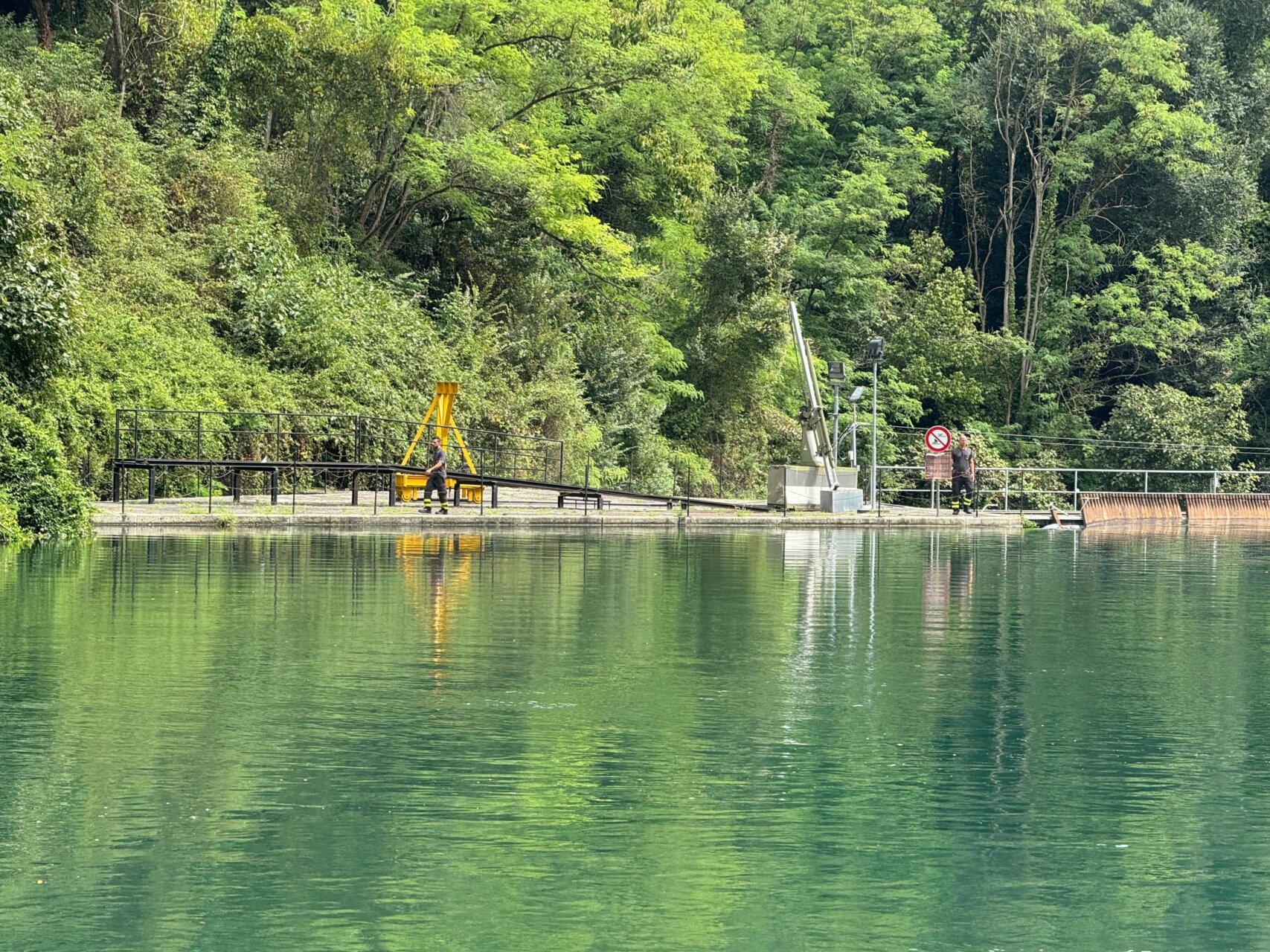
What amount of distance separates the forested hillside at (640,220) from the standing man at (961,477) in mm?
11770

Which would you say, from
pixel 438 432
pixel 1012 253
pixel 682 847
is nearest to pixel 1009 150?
pixel 1012 253

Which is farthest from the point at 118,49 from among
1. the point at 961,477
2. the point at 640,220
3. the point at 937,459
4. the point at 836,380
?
the point at 961,477

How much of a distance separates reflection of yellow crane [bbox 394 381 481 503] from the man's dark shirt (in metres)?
1.81

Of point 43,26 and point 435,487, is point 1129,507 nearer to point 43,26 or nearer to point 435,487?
point 435,487

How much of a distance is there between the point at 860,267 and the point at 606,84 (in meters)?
16.8

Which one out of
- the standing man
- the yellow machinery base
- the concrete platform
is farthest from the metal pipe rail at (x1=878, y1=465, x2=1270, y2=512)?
the yellow machinery base

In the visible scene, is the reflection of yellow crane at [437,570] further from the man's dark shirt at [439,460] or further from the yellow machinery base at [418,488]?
the yellow machinery base at [418,488]

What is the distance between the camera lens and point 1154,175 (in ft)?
253

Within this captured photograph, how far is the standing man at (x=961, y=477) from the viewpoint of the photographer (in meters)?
48.1

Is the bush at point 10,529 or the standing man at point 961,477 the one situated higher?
the standing man at point 961,477

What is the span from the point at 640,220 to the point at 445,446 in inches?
904

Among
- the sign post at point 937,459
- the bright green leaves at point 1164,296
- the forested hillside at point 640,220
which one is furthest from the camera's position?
the bright green leaves at point 1164,296

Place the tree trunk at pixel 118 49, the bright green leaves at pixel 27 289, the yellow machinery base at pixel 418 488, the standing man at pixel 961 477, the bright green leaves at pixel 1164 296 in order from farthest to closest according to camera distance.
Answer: the bright green leaves at pixel 1164 296, the tree trunk at pixel 118 49, the standing man at pixel 961 477, the yellow machinery base at pixel 418 488, the bright green leaves at pixel 27 289

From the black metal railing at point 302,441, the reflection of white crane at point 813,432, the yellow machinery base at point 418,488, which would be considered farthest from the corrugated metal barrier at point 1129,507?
the yellow machinery base at point 418,488
